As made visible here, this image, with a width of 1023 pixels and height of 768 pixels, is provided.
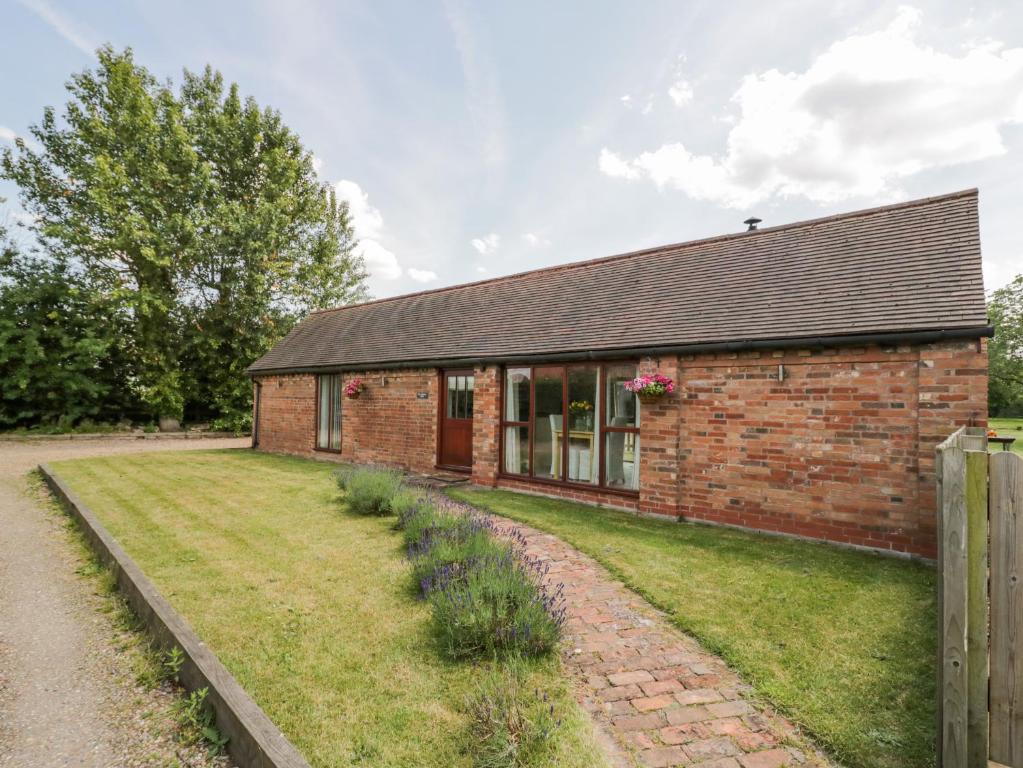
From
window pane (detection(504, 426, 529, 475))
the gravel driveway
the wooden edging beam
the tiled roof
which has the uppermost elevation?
the tiled roof

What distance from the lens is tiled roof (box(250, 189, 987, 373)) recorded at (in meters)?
6.23

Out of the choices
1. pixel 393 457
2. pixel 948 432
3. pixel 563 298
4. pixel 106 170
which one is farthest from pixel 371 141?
pixel 948 432

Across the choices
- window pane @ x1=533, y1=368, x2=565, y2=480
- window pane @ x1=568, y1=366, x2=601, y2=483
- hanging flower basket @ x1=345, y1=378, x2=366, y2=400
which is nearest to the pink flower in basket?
window pane @ x1=568, y1=366, x2=601, y2=483

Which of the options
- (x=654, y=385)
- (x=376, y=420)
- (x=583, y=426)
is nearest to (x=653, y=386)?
(x=654, y=385)

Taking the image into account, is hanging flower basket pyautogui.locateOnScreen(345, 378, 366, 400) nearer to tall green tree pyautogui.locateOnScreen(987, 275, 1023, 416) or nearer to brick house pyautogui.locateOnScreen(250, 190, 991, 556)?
brick house pyautogui.locateOnScreen(250, 190, 991, 556)

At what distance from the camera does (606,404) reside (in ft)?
27.5

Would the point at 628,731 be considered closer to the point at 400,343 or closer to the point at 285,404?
the point at 400,343

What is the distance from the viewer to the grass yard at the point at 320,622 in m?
2.59

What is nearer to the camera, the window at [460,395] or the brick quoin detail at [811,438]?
the brick quoin detail at [811,438]

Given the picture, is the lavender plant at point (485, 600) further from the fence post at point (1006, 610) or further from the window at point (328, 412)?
the window at point (328, 412)

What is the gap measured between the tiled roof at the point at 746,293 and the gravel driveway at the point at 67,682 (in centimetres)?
677

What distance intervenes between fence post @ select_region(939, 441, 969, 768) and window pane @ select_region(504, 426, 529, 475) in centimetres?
746

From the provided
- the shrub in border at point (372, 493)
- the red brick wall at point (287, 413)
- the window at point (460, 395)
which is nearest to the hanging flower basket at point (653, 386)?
the shrub in border at point (372, 493)

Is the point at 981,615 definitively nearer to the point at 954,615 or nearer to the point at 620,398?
the point at 954,615
